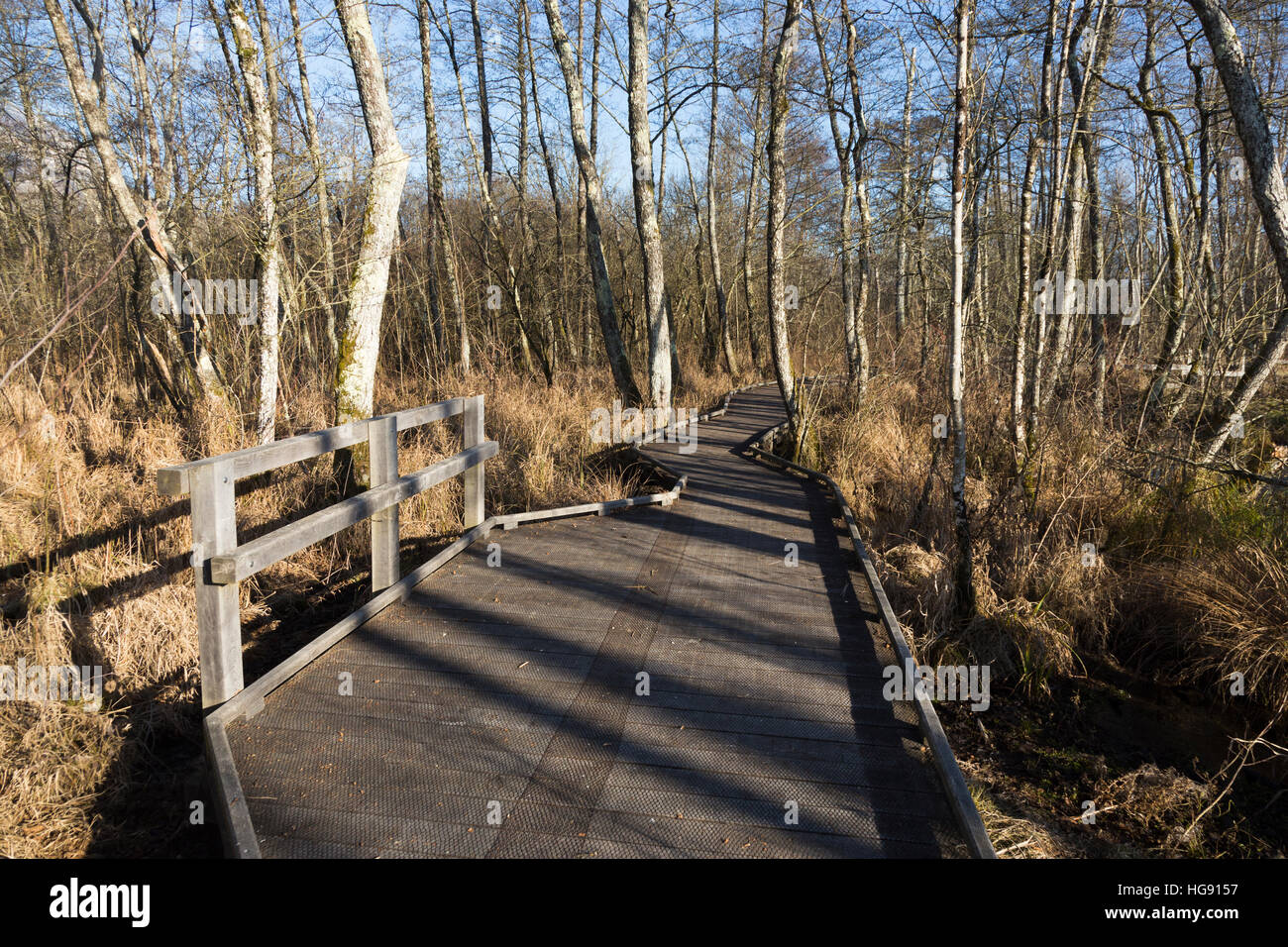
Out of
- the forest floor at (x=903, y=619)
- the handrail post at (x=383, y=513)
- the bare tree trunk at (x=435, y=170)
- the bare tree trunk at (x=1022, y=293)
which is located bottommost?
the forest floor at (x=903, y=619)

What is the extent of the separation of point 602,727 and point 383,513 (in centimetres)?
240

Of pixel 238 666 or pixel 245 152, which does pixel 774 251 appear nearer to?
pixel 245 152

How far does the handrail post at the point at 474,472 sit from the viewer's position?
21.4 feet

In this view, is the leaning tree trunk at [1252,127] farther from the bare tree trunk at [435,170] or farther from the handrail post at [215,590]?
the bare tree trunk at [435,170]

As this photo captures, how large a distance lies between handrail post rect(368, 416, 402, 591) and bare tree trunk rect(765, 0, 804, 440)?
5997 millimetres

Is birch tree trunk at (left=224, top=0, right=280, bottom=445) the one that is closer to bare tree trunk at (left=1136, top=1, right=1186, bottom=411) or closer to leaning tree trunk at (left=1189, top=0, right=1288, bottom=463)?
leaning tree trunk at (left=1189, top=0, right=1288, bottom=463)

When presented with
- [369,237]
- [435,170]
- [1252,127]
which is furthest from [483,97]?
[1252,127]

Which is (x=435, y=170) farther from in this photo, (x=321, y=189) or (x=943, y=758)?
(x=943, y=758)

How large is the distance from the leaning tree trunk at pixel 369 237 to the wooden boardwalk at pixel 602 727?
2.83m

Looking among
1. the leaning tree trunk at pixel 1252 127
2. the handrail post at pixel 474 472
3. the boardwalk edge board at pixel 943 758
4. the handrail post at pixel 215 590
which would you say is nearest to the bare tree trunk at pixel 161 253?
the handrail post at pixel 474 472

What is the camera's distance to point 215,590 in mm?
3461

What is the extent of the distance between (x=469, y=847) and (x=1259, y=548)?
5974 mm

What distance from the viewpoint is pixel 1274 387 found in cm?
824
